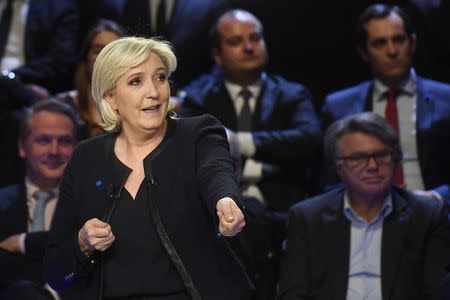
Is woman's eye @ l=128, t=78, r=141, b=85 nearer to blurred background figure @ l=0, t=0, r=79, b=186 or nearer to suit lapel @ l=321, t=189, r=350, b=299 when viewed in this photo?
suit lapel @ l=321, t=189, r=350, b=299

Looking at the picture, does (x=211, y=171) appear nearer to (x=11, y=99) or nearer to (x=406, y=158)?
(x=406, y=158)

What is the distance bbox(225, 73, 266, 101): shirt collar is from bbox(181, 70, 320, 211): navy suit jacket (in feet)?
0.08

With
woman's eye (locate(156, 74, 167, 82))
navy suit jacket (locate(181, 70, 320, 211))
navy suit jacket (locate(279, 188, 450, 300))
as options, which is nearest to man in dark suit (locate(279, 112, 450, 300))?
navy suit jacket (locate(279, 188, 450, 300))

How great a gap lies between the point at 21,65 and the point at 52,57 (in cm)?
18

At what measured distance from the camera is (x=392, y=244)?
3547 mm

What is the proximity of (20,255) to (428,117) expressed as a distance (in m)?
2.09

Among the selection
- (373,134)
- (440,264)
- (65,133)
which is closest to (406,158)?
(373,134)

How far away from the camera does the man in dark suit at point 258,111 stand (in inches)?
171

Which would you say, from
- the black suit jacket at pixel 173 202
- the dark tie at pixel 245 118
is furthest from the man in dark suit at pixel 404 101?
the black suit jacket at pixel 173 202

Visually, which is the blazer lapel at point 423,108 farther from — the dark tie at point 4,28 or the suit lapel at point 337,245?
the dark tie at point 4,28

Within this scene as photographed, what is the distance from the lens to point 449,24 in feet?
15.8

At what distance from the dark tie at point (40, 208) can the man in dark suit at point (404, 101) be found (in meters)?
1.48

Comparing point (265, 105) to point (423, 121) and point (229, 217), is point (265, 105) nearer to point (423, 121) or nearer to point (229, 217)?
point (423, 121)

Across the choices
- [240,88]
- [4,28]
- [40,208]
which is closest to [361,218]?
[240,88]
